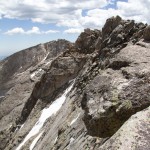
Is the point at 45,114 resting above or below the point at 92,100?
below

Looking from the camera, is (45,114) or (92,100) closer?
(92,100)

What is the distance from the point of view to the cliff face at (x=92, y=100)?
1129cm

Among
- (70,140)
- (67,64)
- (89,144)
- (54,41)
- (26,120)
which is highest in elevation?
(89,144)

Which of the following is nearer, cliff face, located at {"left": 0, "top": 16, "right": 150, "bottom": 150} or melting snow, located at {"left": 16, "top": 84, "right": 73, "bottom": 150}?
cliff face, located at {"left": 0, "top": 16, "right": 150, "bottom": 150}

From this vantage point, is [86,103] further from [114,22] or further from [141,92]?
[114,22]

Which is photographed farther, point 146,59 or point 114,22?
point 114,22

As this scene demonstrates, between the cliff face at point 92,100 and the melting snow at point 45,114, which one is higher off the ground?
the cliff face at point 92,100

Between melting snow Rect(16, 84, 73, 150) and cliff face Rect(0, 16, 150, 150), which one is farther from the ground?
cliff face Rect(0, 16, 150, 150)

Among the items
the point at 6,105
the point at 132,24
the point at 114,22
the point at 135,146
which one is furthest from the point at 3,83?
the point at 135,146

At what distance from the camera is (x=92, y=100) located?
→ 12.9 meters

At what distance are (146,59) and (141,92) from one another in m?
2.73

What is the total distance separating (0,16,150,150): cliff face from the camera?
11.3 m

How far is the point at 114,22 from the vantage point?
1556 inches

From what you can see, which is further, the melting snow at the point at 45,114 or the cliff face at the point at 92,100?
the melting snow at the point at 45,114
